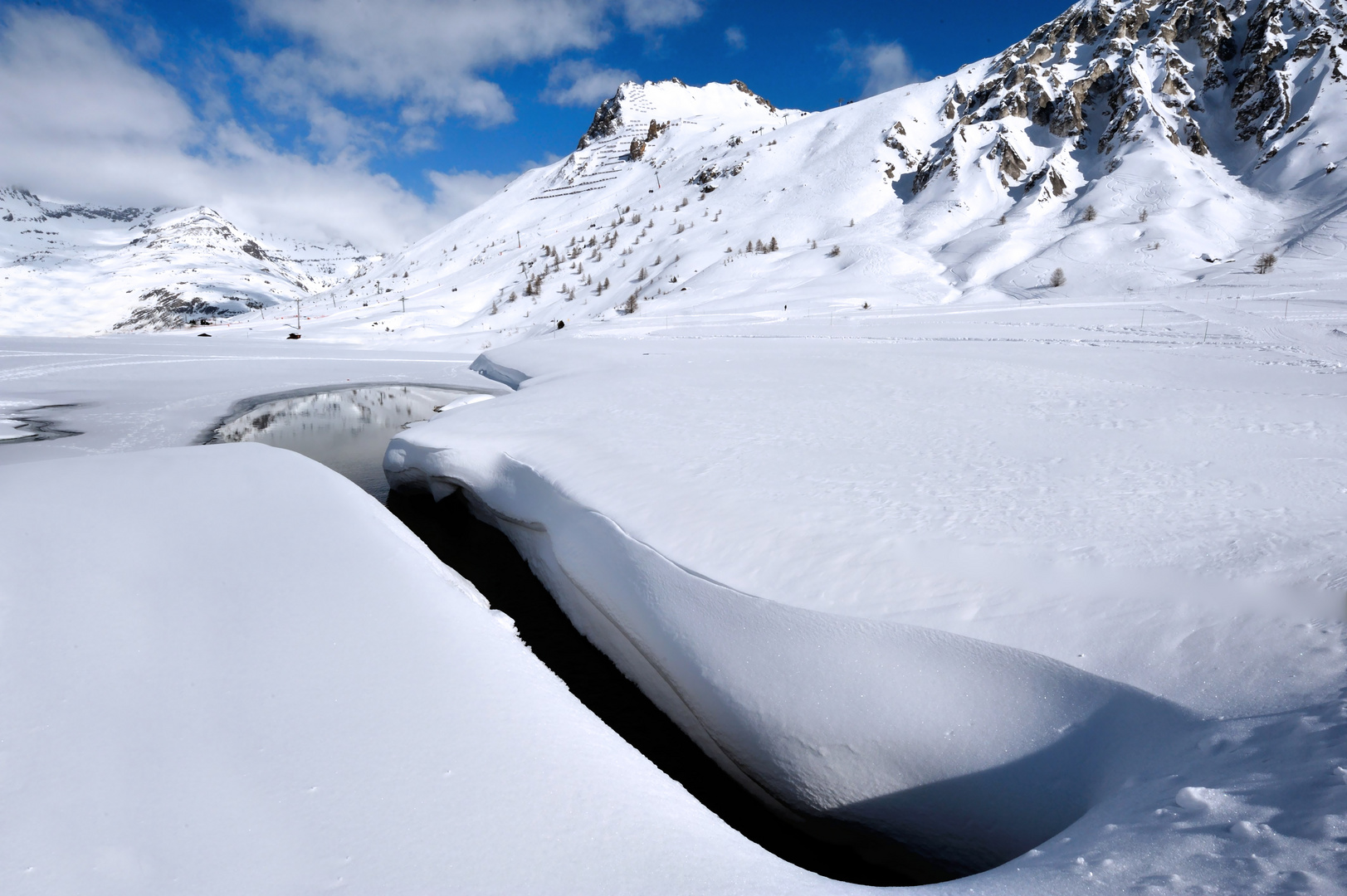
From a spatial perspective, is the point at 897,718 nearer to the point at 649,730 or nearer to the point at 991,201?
the point at 649,730

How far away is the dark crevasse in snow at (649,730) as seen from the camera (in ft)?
8.39

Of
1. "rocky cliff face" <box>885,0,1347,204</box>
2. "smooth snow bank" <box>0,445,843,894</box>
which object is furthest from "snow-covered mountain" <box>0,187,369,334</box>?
"smooth snow bank" <box>0,445,843,894</box>

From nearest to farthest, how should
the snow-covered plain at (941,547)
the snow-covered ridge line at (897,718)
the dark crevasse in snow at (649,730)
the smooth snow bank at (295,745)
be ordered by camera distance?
the smooth snow bank at (295,745)
the snow-covered plain at (941,547)
the snow-covered ridge line at (897,718)
the dark crevasse in snow at (649,730)

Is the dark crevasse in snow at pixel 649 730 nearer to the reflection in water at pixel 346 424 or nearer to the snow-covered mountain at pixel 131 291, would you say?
the reflection in water at pixel 346 424

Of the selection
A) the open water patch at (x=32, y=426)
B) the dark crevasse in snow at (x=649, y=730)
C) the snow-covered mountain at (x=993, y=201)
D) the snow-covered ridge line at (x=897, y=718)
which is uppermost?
the snow-covered mountain at (x=993, y=201)

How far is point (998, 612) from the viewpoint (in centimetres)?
257

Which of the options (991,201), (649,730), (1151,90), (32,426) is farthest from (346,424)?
(1151,90)

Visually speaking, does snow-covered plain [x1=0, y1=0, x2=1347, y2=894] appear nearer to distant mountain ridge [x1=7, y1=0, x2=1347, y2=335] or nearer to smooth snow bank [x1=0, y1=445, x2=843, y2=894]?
smooth snow bank [x1=0, y1=445, x2=843, y2=894]

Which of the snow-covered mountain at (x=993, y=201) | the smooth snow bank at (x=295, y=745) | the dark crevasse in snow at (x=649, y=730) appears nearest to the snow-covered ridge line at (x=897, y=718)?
the dark crevasse in snow at (x=649, y=730)

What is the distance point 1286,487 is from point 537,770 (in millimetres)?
4062

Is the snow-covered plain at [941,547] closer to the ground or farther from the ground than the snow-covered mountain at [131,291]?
closer to the ground

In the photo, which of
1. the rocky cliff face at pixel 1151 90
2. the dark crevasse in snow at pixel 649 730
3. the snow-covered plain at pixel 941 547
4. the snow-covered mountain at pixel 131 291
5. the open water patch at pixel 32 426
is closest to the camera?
the snow-covered plain at pixel 941 547

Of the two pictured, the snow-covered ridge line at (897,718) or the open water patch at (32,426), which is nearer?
the snow-covered ridge line at (897,718)

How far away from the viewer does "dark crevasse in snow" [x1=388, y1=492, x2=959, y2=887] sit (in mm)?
2557
